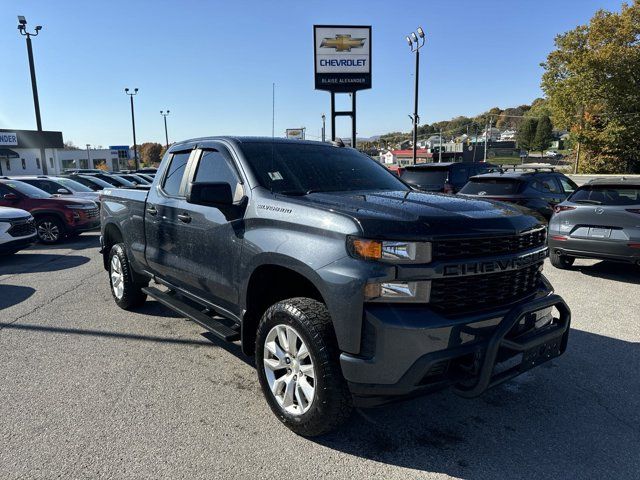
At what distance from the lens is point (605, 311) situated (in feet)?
17.7

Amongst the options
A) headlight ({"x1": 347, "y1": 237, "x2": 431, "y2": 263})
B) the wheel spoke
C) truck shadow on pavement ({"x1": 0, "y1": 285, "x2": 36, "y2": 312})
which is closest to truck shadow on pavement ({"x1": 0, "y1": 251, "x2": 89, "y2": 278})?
truck shadow on pavement ({"x1": 0, "y1": 285, "x2": 36, "y2": 312})

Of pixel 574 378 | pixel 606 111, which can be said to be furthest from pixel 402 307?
pixel 606 111

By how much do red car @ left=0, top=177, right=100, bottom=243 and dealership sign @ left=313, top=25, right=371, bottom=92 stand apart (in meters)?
13.6

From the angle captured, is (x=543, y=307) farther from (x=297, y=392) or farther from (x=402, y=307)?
(x=297, y=392)

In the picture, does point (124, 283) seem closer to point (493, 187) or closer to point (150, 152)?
point (493, 187)

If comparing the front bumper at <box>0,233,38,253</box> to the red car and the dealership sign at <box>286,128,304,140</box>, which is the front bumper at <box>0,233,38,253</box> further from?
the dealership sign at <box>286,128,304,140</box>

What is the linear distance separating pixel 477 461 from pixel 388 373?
848 millimetres

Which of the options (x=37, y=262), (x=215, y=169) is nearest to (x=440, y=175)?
(x=215, y=169)

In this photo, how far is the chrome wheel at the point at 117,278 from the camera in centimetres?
554

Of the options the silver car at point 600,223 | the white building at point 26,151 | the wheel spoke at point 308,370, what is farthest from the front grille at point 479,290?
the white building at point 26,151

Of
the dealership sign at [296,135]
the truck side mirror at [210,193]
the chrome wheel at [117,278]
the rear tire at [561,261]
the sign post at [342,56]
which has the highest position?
the sign post at [342,56]

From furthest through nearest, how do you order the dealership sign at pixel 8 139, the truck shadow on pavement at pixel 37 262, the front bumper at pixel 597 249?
the dealership sign at pixel 8 139, the truck shadow on pavement at pixel 37 262, the front bumper at pixel 597 249

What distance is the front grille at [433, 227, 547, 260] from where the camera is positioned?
2.55m

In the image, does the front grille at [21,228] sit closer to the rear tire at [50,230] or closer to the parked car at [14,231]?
the parked car at [14,231]
